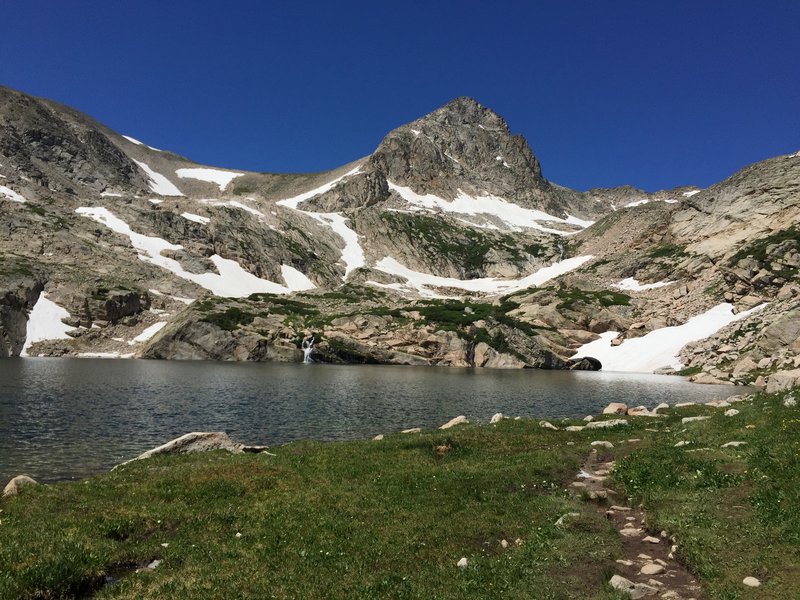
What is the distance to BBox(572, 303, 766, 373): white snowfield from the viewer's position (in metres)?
118

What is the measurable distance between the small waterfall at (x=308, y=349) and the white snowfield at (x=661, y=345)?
77.3 metres

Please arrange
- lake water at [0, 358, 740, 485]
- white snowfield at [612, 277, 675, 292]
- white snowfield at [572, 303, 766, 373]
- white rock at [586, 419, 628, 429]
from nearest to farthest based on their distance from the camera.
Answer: lake water at [0, 358, 740, 485]
white rock at [586, 419, 628, 429]
white snowfield at [572, 303, 766, 373]
white snowfield at [612, 277, 675, 292]

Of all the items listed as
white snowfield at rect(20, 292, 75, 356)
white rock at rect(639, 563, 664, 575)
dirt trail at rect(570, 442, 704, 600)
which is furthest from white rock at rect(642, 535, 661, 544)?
white snowfield at rect(20, 292, 75, 356)

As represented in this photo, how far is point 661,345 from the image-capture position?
126250 millimetres

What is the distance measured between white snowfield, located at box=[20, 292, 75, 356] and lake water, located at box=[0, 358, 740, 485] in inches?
2749

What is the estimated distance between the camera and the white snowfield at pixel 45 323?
145 meters

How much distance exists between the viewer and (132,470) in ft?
74.2

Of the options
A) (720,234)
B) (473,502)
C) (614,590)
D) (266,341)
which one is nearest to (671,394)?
(473,502)

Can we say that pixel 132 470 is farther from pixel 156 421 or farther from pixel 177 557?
pixel 156 421

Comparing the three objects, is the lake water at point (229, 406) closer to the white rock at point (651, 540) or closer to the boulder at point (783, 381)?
the boulder at point (783, 381)

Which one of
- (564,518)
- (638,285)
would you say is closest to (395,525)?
(564,518)

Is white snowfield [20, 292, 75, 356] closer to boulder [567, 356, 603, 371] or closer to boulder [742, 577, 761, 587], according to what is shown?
boulder [567, 356, 603, 371]

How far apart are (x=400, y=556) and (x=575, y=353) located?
→ 144 metres

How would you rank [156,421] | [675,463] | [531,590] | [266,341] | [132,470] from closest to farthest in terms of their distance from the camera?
[531,590], [675,463], [132,470], [156,421], [266,341]
